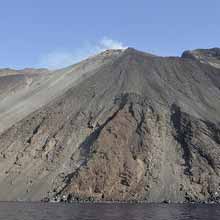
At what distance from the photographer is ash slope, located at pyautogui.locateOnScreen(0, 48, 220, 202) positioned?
262 ft

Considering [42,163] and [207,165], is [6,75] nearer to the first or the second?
[42,163]

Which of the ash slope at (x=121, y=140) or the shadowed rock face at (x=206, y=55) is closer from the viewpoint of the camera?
the ash slope at (x=121, y=140)

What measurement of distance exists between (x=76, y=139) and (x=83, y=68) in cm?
3560

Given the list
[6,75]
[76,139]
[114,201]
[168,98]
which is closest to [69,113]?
[76,139]

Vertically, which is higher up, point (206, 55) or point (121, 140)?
point (206, 55)

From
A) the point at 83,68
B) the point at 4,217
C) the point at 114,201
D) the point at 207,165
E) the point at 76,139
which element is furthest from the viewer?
the point at 83,68

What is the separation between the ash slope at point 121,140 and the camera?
7975cm

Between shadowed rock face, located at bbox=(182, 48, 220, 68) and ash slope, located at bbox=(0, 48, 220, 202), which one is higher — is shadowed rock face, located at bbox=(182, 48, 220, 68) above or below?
above

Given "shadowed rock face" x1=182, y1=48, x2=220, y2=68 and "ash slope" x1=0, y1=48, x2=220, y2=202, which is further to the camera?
"shadowed rock face" x1=182, y1=48, x2=220, y2=68

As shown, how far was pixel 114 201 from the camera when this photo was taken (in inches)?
3024

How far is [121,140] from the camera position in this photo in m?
87.9

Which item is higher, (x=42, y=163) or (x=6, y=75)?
(x=6, y=75)

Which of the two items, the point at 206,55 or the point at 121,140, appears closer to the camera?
the point at 121,140

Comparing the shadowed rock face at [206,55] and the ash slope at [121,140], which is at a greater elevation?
the shadowed rock face at [206,55]
